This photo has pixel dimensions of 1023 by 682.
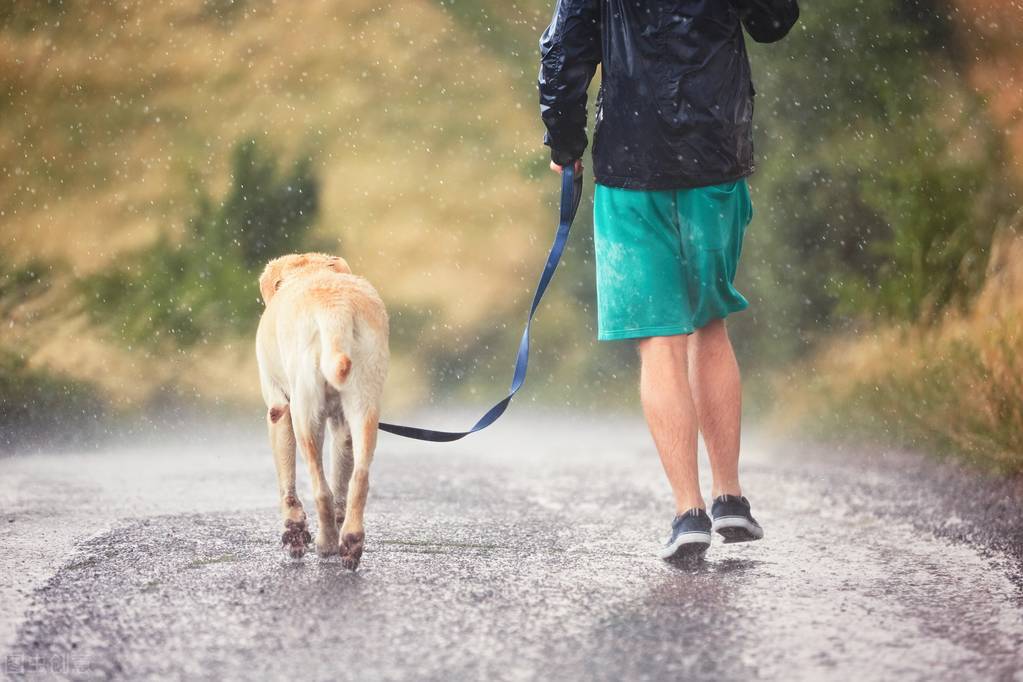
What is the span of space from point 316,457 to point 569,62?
4.71ft

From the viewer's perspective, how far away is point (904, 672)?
8.21 feet

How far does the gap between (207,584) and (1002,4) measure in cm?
455

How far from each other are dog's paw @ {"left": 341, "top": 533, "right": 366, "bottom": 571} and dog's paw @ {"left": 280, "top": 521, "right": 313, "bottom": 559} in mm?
282

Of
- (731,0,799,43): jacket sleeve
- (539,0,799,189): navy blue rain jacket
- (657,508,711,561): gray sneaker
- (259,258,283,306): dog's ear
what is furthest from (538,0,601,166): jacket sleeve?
(657,508,711,561): gray sneaker

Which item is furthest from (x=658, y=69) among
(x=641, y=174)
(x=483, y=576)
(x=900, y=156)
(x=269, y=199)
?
(x=269, y=199)

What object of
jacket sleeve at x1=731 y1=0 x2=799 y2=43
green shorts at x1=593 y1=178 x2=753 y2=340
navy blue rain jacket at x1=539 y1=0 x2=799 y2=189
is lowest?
green shorts at x1=593 y1=178 x2=753 y2=340

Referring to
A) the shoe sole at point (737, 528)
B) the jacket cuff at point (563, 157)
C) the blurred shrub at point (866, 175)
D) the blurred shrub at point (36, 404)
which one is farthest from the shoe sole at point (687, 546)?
the blurred shrub at point (36, 404)

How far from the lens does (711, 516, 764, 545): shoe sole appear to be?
12.0 ft

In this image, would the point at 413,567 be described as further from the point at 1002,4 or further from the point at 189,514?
the point at 1002,4

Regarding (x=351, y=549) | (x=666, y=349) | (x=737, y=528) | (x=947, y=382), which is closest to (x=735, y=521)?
(x=737, y=528)

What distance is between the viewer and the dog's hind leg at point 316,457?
3.57 metres

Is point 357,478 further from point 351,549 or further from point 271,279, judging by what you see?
point 271,279

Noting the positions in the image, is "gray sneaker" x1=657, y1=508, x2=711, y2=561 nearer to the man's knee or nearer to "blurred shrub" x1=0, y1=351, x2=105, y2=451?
the man's knee

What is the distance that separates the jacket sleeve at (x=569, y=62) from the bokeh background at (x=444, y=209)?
2.10 meters
